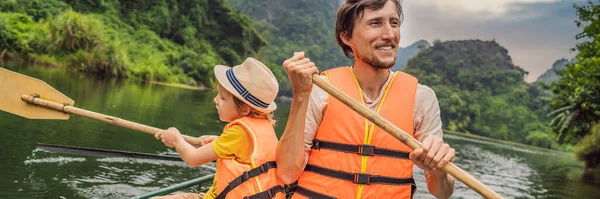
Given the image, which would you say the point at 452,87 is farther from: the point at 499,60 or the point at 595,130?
the point at 595,130

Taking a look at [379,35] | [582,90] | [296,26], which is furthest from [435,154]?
[296,26]

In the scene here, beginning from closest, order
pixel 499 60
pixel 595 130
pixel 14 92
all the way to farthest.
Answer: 1. pixel 14 92
2. pixel 595 130
3. pixel 499 60

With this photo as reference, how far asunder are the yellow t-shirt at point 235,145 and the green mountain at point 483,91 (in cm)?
5932

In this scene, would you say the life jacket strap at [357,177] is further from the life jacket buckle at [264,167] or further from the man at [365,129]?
the life jacket buckle at [264,167]

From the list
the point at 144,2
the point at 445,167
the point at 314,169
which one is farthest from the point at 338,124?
the point at 144,2

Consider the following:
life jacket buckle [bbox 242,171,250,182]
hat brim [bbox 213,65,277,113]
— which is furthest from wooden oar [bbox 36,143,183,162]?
life jacket buckle [bbox 242,171,250,182]

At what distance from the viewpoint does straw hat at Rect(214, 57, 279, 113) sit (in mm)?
2342

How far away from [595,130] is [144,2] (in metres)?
33.2

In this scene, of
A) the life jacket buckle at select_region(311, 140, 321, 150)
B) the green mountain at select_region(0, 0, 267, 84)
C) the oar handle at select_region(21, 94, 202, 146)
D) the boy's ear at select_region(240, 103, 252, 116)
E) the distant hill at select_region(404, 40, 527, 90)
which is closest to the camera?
the life jacket buckle at select_region(311, 140, 321, 150)

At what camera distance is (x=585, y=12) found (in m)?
17.9

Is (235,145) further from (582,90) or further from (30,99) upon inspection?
(582,90)

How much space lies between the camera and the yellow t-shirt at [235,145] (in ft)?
7.69

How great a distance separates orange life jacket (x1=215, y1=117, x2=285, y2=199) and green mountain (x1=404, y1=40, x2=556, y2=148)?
195 feet

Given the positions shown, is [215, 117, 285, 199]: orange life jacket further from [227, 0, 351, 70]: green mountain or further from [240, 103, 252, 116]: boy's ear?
[227, 0, 351, 70]: green mountain
